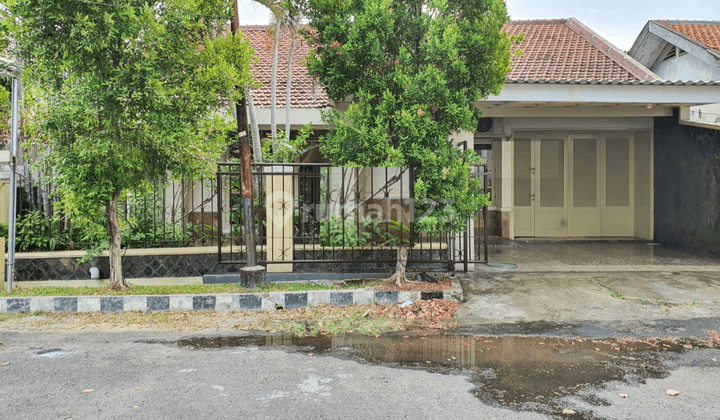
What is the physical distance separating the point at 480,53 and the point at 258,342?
4003mm

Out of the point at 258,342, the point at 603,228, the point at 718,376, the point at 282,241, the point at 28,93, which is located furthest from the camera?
the point at 603,228

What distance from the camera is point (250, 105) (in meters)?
8.93

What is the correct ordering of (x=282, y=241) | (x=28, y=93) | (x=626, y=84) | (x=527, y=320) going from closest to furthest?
(x=527, y=320) < (x=28, y=93) < (x=282, y=241) < (x=626, y=84)

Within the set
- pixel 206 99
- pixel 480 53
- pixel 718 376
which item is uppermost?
pixel 480 53

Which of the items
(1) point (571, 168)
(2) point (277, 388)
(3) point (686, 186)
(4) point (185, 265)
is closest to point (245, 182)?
(4) point (185, 265)

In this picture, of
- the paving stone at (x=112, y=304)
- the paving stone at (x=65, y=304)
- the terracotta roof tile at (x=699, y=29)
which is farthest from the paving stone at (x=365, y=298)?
the terracotta roof tile at (x=699, y=29)

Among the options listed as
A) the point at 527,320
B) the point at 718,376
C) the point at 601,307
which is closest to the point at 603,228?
the point at 601,307

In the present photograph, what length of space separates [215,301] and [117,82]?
2.64 metres

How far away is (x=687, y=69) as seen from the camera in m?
12.8

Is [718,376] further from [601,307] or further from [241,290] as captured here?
[241,290]

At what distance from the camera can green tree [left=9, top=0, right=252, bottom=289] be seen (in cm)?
580

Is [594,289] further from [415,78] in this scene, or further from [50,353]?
[50,353]

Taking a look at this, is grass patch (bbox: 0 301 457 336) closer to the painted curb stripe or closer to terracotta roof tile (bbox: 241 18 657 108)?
the painted curb stripe

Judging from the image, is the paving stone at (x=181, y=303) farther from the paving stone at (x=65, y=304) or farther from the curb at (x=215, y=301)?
the paving stone at (x=65, y=304)
